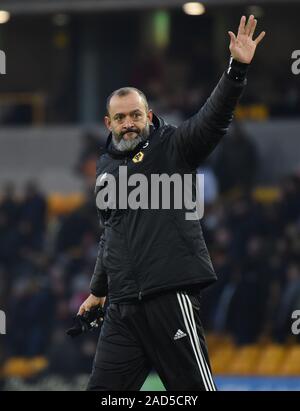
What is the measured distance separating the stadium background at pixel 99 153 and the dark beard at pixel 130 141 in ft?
23.0

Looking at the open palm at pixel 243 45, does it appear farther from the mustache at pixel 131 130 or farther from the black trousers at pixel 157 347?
the black trousers at pixel 157 347

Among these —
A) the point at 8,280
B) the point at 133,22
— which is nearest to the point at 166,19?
the point at 133,22

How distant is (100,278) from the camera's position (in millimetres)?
7262

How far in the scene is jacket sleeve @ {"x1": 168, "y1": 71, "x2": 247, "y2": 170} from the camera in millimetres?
6555

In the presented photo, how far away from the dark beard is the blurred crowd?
23.8ft

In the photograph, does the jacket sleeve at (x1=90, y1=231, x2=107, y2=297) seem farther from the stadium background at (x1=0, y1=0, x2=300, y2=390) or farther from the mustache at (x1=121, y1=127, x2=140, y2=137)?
the stadium background at (x1=0, y1=0, x2=300, y2=390)

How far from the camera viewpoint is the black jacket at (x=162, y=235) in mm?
6804

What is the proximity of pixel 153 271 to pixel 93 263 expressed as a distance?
9117mm
